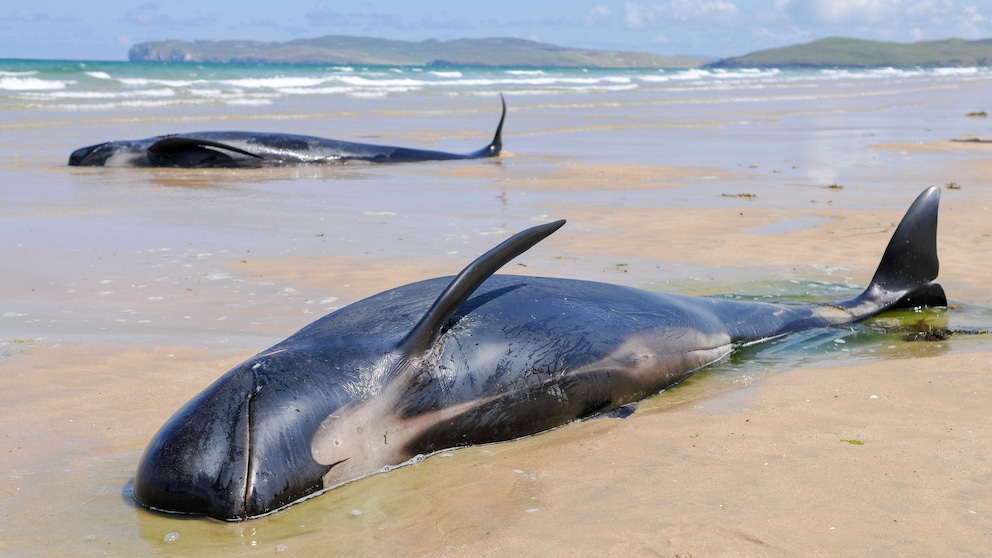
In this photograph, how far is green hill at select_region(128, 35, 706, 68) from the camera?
14525 centimetres

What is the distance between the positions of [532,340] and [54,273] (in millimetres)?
Answer: 4039

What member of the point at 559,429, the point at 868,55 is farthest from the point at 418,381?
the point at 868,55

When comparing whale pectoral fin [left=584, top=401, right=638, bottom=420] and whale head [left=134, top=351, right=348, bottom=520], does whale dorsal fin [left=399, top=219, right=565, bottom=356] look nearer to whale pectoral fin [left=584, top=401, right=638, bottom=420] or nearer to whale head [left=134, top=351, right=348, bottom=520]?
whale head [left=134, top=351, right=348, bottom=520]

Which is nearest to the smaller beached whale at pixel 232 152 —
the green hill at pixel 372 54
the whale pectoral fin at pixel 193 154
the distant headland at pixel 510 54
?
the whale pectoral fin at pixel 193 154

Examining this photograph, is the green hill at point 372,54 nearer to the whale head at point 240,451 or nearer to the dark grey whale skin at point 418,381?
the dark grey whale skin at point 418,381

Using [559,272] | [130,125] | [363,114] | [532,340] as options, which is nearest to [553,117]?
[363,114]

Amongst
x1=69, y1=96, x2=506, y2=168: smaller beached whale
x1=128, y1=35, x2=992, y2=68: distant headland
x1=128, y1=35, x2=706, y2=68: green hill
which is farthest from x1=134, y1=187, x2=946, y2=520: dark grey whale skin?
x1=128, y1=35, x2=706, y2=68: green hill

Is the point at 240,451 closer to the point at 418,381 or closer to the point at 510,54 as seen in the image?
the point at 418,381

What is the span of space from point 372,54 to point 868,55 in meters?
74.2

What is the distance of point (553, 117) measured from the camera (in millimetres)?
25672

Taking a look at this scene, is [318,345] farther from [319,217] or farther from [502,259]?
[319,217]

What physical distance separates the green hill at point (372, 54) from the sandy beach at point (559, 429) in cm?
12573

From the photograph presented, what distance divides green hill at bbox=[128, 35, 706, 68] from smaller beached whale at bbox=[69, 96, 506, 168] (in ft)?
400

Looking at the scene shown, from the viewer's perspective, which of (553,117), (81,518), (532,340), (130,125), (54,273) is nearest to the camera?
(81,518)
